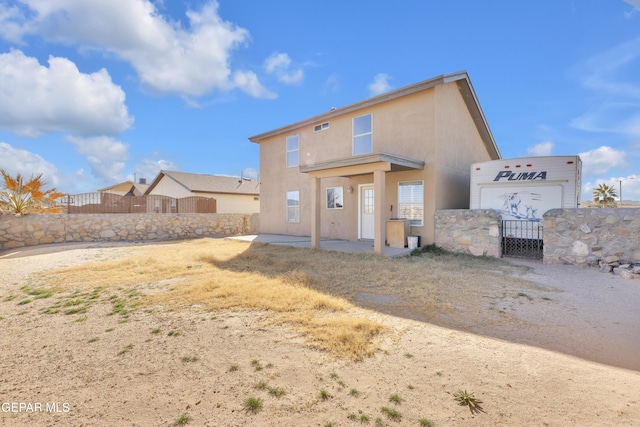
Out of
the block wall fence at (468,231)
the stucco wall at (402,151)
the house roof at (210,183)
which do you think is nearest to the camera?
the block wall fence at (468,231)

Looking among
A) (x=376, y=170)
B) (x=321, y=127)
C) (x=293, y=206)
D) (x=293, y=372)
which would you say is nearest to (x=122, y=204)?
(x=293, y=206)

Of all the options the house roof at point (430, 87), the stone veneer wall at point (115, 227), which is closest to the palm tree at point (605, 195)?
the house roof at point (430, 87)

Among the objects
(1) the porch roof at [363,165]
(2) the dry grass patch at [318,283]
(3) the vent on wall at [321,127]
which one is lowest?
(2) the dry grass patch at [318,283]

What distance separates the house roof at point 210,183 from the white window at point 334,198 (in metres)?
14.1

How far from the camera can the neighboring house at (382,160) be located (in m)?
10.1

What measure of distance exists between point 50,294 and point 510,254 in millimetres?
11293

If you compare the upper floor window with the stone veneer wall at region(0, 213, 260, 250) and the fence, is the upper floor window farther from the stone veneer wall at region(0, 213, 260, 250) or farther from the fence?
the fence

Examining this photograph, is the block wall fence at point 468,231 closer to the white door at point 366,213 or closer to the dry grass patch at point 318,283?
the dry grass patch at point 318,283

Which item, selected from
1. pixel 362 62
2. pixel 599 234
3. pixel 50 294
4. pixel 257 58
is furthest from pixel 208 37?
pixel 599 234

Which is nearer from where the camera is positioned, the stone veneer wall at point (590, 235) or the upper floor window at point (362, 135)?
the stone veneer wall at point (590, 235)

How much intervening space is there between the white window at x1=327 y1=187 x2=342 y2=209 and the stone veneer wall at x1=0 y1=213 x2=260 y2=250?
6.97 metres

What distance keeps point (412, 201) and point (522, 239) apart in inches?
136

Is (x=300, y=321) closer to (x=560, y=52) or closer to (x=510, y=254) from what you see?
(x=510, y=254)

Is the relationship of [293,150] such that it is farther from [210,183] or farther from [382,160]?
[210,183]
